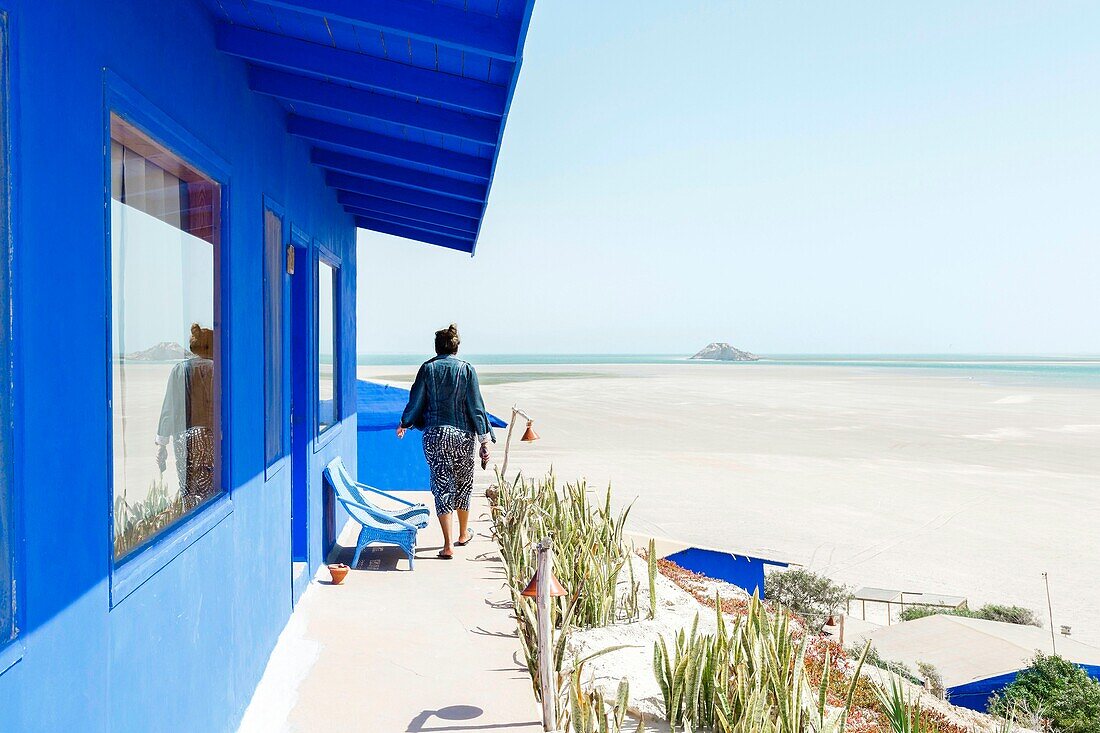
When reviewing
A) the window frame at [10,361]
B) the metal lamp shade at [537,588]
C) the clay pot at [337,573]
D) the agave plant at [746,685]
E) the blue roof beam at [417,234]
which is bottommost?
the clay pot at [337,573]

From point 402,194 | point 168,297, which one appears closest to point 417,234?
point 402,194

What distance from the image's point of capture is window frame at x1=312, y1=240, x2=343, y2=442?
5.78 metres

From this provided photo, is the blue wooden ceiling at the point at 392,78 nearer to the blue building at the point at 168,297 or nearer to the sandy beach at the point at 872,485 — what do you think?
the blue building at the point at 168,297

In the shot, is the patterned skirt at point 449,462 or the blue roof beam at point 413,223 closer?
the patterned skirt at point 449,462

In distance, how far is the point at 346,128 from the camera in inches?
186

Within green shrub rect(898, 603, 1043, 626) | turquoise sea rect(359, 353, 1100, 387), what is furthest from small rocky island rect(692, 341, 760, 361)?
green shrub rect(898, 603, 1043, 626)

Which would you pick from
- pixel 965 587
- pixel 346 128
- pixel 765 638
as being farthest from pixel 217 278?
pixel 965 587

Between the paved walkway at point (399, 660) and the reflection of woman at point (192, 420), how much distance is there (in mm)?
1195

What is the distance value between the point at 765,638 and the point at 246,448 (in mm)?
2322

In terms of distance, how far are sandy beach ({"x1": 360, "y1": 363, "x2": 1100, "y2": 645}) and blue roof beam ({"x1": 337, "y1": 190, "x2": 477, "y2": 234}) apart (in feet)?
27.9

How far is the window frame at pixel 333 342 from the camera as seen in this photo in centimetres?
578

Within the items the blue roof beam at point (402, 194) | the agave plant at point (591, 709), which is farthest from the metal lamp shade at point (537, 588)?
the blue roof beam at point (402, 194)

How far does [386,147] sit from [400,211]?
217 cm

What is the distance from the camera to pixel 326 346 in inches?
273
